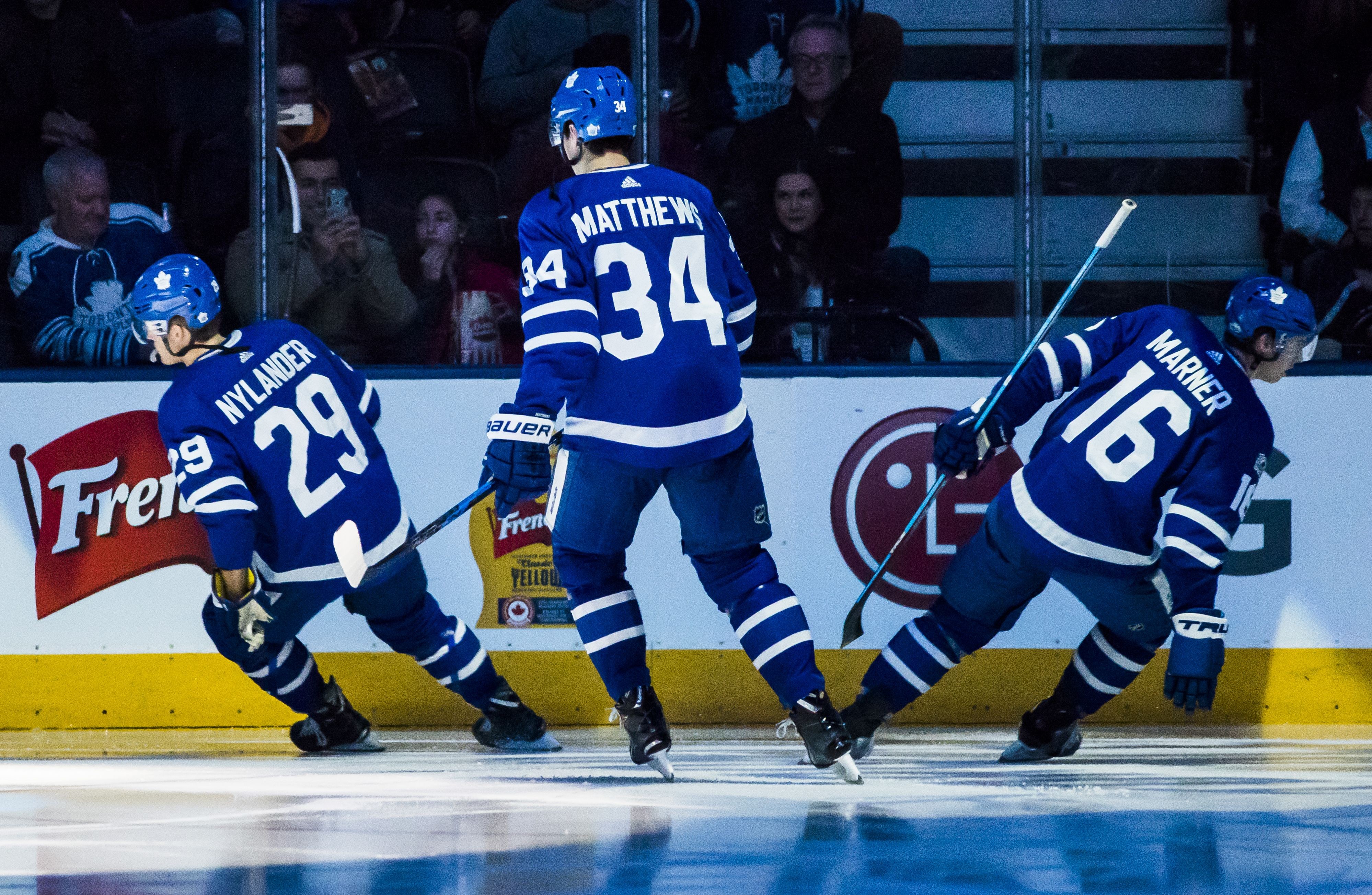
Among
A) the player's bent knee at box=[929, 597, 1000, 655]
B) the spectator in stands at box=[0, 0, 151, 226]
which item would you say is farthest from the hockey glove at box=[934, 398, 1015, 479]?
the spectator in stands at box=[0, 0, 151, 226]

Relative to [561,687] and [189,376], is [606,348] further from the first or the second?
[561,687]

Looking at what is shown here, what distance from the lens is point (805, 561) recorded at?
13.0 feet

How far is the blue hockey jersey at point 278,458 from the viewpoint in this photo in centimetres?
318

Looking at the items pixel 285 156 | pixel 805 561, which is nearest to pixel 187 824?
pixel 805 561

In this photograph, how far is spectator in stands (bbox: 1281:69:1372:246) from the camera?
430 centimetres

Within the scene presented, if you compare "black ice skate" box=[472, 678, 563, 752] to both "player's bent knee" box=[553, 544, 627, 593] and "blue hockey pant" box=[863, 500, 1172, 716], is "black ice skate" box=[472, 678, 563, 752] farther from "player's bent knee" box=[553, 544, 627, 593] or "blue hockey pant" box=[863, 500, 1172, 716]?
"blue hockey pant" box=[863, 500, 1172, 716]

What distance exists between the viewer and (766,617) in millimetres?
2891

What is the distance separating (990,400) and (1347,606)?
1331 mm

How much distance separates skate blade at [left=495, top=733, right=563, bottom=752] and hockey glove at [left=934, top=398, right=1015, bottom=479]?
1.10 metres

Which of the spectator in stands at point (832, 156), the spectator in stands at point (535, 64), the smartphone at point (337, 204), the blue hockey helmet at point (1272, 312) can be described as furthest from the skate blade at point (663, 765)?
the smartphone at point (337, 204)

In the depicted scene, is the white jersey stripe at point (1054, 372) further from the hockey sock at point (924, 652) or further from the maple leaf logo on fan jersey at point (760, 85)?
the maple leaf logo on fan jersey at point (760, 85)

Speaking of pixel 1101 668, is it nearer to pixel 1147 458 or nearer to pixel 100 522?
pixel 1147 458

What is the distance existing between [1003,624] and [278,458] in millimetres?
1570

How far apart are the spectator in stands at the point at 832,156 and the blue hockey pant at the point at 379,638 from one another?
1521mm
